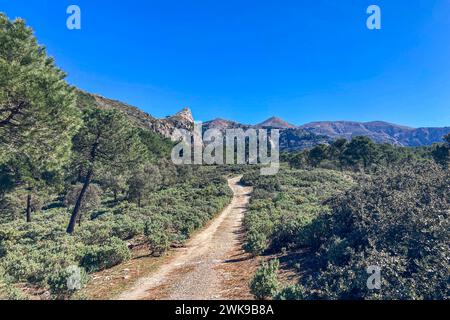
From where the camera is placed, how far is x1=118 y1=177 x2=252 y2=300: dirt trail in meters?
8.88

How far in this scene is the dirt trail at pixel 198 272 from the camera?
8875 millimetres

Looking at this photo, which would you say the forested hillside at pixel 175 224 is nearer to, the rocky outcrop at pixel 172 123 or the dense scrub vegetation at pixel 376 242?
the dense scrub vegetation at pixel 376 242

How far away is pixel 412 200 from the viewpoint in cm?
973

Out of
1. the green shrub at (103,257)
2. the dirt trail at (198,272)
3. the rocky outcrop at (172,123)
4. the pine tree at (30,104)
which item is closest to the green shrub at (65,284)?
the dirt trail at (198,272)

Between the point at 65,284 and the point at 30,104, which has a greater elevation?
the point at 30,104

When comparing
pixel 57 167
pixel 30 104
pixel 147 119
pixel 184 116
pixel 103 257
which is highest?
pixel 184 116

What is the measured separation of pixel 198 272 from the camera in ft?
35.8

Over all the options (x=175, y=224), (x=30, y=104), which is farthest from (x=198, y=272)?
(x=30, y=104)

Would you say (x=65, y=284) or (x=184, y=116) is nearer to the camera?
(x=65, y=284)

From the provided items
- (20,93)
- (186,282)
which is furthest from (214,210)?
(20,93)

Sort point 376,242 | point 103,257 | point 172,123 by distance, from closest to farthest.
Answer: point 376,242
point 103,257
point 172,123

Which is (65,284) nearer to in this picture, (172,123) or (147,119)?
(147,119)
